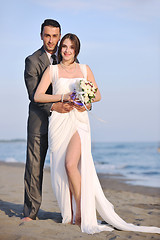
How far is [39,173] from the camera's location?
4680mm

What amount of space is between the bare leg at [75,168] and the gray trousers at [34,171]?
58cm

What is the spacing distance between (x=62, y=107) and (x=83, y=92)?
16.4 inches

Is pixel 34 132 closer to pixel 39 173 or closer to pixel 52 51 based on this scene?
pixel 39 173

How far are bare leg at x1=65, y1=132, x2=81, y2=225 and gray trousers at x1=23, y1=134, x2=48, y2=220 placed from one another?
0.58 m

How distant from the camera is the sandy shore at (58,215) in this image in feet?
12.5

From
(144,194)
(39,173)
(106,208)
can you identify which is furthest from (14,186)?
(106,208)

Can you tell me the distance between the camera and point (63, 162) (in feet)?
14.0

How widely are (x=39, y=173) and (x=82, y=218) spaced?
3.05 ft

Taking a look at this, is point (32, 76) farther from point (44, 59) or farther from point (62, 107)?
point (62, 107)

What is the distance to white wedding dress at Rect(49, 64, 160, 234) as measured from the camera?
422 centimetres

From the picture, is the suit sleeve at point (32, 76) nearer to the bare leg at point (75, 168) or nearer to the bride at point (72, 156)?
the bride at point (72, 156)

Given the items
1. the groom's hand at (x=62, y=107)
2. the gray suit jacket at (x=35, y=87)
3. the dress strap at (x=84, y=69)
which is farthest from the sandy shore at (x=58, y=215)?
the dress strap at (x=84, y=69)

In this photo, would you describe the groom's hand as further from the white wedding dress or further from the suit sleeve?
the suit sleeve

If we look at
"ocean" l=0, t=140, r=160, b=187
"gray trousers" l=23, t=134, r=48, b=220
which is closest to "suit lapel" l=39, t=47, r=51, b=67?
"gray trousers" l=23, t=134, r=48, b=220
